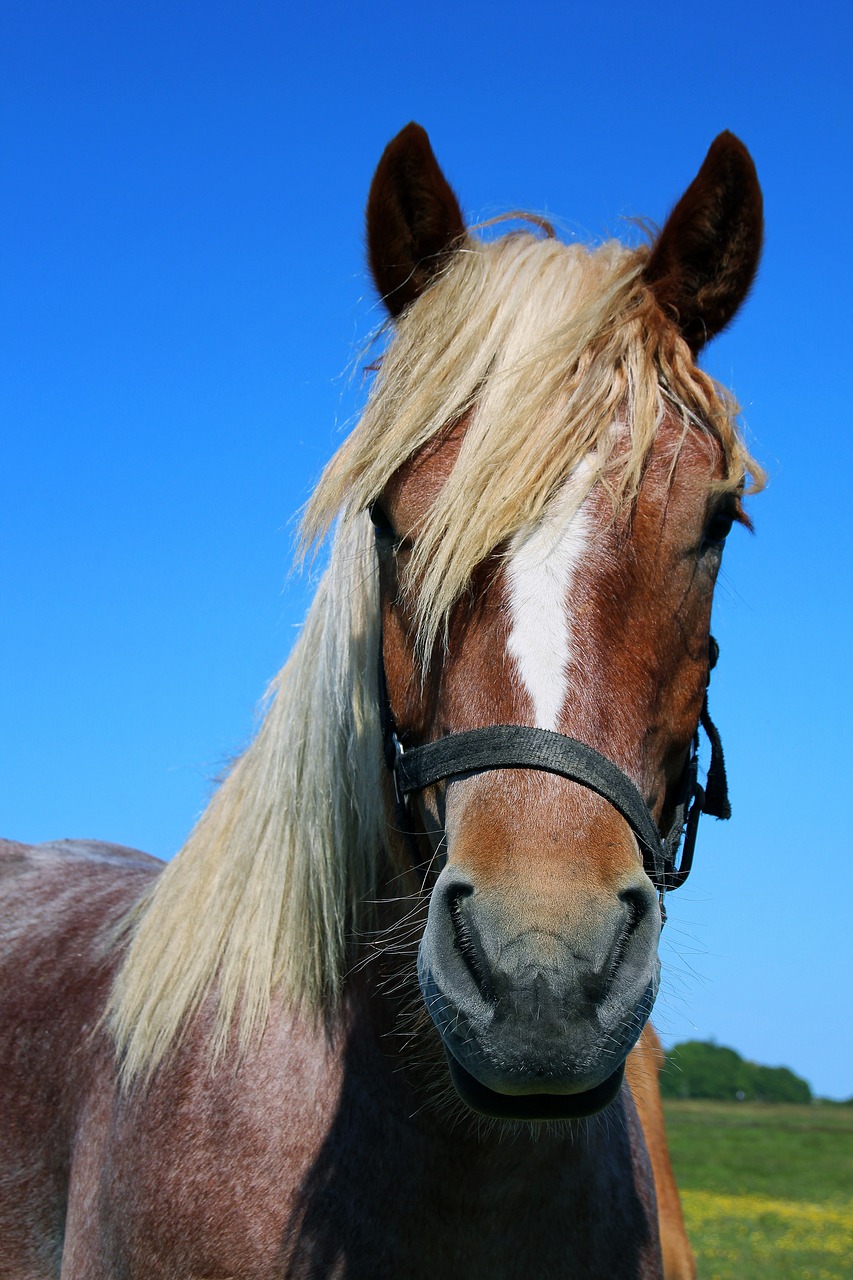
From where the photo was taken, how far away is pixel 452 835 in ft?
6.73

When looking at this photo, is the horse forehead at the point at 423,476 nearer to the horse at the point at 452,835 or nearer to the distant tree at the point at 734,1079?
the horse at the point at 452,835

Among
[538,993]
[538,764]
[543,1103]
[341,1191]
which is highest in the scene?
[538,764]

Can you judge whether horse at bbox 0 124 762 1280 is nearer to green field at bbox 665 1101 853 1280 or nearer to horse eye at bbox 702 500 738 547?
horse eye at bbox 702 500 738 547

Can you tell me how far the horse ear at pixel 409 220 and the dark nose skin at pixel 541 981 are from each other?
5.13ft

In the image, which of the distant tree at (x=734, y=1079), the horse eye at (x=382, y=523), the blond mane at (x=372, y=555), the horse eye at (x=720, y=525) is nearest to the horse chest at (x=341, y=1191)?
the blond mane at (x=372, y=555)

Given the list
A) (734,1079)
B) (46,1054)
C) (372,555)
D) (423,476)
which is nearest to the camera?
(423,476)

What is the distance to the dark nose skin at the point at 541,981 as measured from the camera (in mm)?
1806

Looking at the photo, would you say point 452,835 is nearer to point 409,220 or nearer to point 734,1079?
point 409,220

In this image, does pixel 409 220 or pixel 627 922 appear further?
pixel 409 220

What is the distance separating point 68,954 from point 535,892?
238 cm

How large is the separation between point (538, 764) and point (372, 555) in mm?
1021

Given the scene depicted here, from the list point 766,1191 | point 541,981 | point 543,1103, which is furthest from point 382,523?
point 766,1191

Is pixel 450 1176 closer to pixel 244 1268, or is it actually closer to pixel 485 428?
pixel 244 1268

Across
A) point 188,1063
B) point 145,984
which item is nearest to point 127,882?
point 145,984
